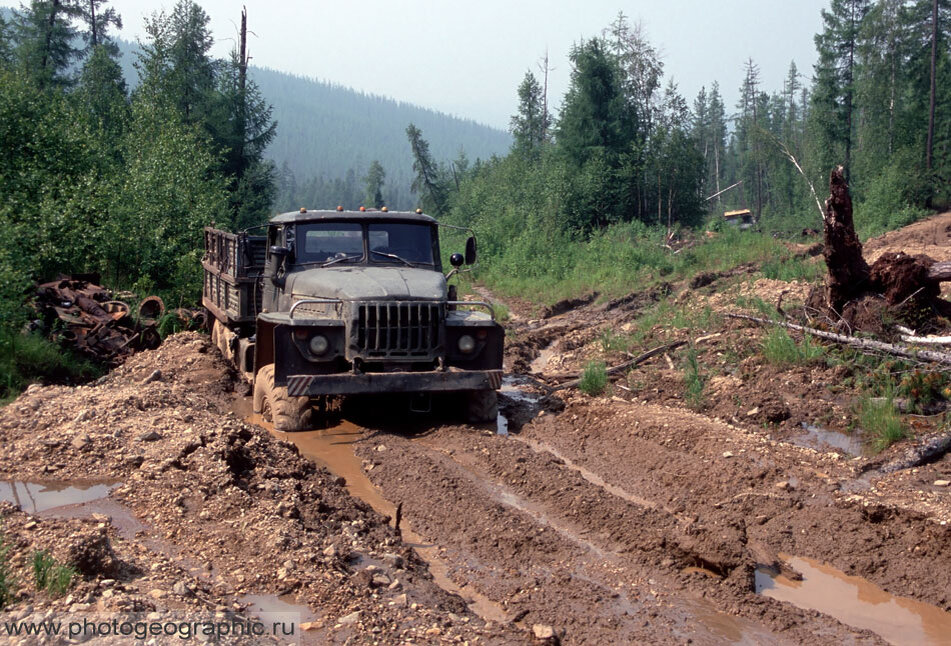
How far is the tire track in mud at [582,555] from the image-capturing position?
4.46 metres

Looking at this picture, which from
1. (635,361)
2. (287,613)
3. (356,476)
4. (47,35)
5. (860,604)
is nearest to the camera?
(287,613)

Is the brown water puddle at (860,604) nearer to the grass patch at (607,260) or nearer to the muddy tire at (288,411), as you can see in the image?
the muddy tire at (288,411)

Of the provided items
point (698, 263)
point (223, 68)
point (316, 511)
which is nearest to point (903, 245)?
point (698, 263)

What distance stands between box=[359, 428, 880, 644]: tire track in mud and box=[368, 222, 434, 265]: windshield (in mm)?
2968

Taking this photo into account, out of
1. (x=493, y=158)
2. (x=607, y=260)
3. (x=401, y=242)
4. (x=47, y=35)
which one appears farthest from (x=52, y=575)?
(x=493, y=158)

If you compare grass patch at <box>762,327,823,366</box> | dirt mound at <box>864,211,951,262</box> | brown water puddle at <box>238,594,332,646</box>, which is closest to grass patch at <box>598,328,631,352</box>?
grass patch at <box>762,327,823,366</box>

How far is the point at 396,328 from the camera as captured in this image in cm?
827

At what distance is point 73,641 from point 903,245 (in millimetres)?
23634

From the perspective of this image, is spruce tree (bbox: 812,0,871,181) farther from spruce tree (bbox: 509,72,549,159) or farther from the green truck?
the green truck

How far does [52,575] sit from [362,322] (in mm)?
4540

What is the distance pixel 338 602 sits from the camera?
424 cm

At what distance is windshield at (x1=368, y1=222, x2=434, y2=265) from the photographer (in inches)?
376

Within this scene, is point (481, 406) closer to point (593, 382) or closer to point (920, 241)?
point (593, 382)

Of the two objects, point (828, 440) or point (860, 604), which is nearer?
point (860, 604)
